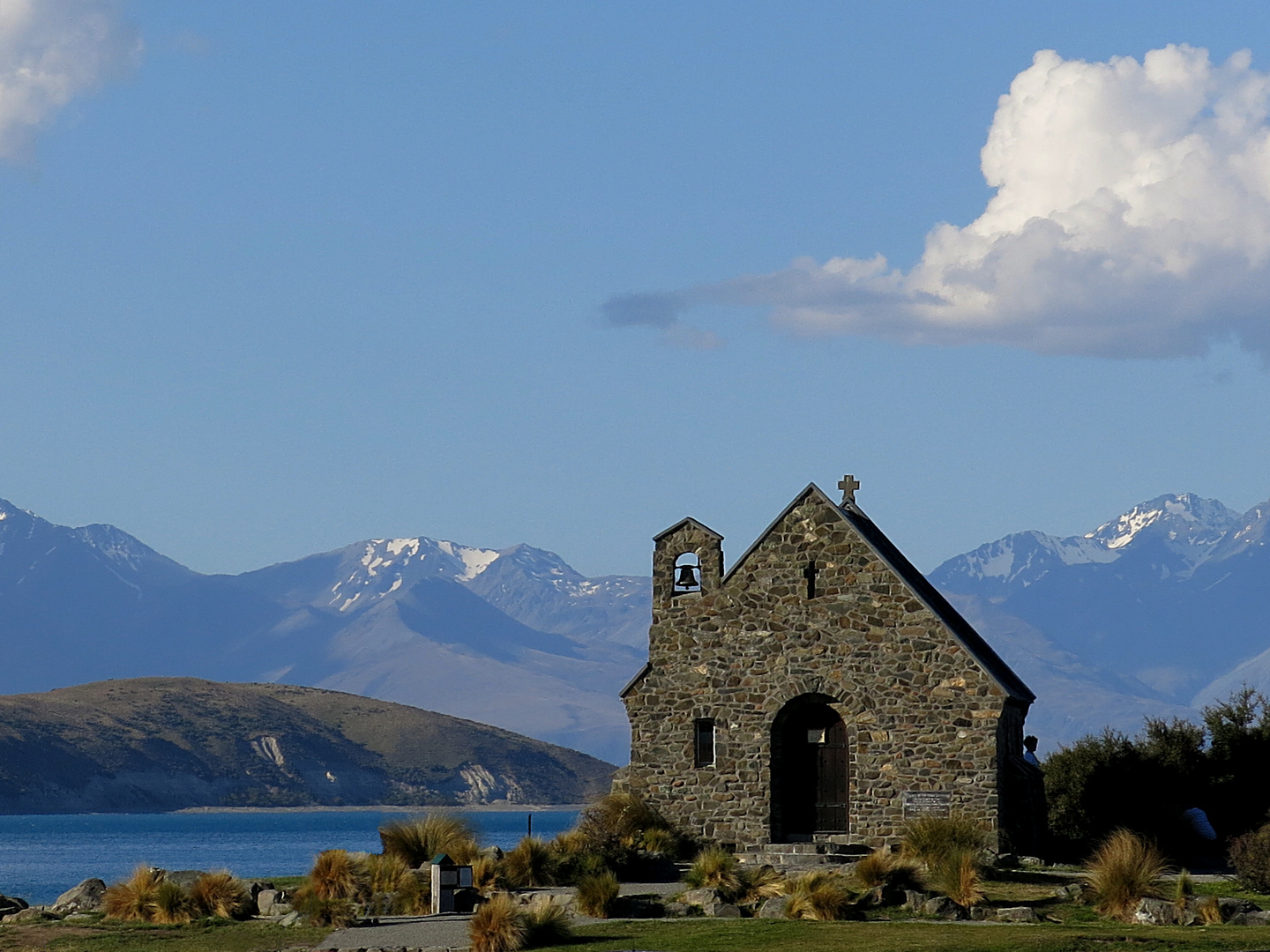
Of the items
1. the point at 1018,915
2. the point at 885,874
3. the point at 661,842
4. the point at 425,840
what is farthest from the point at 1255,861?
the point at 425,840

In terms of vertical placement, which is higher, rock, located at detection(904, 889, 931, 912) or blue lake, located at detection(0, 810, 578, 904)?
rock, located at detection(904, 889, 931, 912)

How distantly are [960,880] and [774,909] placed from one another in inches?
115

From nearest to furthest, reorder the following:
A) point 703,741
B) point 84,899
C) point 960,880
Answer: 1. point 960,880
2. point 84,899
3. point 703,741

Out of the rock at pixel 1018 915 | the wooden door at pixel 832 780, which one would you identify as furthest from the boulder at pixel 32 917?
the rock at pixel 1018 915

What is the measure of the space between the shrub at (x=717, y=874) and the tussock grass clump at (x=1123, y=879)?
557 centimetres

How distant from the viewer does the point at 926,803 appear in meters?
36.0

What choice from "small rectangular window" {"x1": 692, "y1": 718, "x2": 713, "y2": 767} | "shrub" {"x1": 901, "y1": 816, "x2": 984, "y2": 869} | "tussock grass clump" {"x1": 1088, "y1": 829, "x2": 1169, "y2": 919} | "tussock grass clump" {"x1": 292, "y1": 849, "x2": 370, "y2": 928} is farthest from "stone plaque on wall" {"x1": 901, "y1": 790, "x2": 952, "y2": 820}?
"tussock grass clump" {"x1": 292, "y1": 849, "x2": 370, "y2": 928}

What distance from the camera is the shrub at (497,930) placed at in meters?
25.2

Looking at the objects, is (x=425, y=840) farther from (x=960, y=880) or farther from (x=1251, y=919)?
(x=1251, y=919)

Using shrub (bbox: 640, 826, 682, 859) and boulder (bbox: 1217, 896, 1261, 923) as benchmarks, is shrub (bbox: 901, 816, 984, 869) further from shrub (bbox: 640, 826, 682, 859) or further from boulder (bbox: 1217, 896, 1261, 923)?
boulder (bbox: 1217, 896, 1261, 923)

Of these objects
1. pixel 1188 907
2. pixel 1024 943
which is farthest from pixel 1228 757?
pixel 1024 943

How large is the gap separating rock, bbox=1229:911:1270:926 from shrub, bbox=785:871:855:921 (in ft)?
18.0

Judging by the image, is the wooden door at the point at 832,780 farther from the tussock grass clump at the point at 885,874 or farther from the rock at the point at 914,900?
the rock at the point at 914,900

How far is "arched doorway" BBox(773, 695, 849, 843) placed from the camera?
37.5 m
